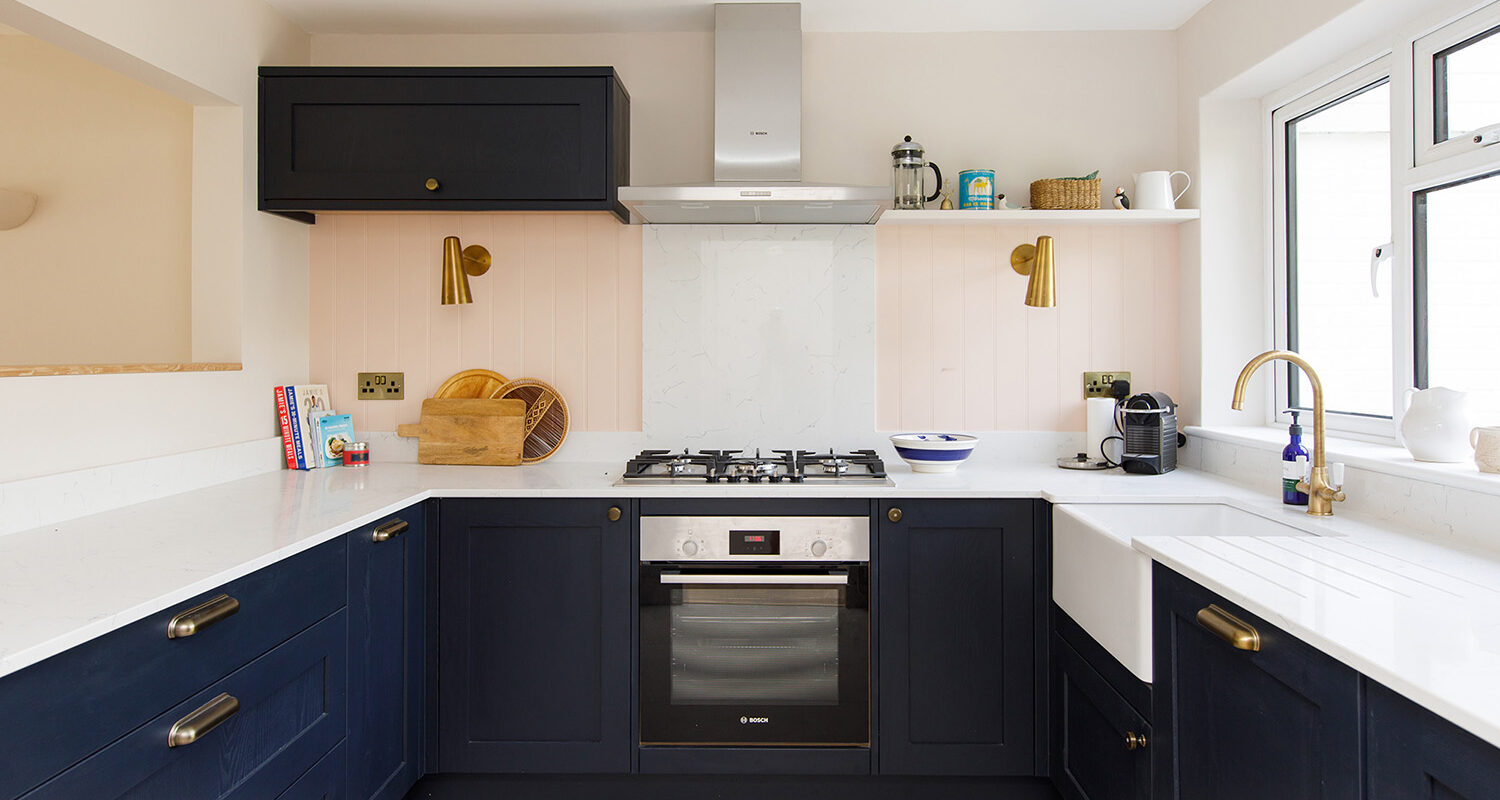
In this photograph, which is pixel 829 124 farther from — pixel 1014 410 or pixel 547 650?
pixel 547 650

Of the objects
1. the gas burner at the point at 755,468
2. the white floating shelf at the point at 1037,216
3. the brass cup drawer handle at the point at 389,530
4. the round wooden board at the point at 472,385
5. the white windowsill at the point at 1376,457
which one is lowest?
the brass cup drawer handle at the point at 389,530

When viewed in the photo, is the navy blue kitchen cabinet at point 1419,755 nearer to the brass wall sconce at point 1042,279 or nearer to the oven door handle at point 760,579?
the oven door handle at point 760,579

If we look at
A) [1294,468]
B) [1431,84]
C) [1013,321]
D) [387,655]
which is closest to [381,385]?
[387,655]

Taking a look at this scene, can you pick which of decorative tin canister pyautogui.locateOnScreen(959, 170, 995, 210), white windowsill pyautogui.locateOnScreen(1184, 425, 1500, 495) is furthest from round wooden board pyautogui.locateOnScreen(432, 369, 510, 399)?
white windowsill pyautogui.locateOnScreen(1184, 425, 1500, 495)

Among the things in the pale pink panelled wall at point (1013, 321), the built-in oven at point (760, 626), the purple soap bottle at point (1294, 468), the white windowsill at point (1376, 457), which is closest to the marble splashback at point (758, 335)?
the pale pink panelled wall at point (1013, 321)

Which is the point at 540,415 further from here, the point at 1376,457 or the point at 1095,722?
the point at 1376,457

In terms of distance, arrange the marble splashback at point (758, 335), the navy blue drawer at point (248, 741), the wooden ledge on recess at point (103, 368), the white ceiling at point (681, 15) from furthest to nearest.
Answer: the marble splashback at point (758, 335)
the white ceiling at point (681, 15)
the wooden ledge on recess at point (103, 368)
the navy blue drawer at point (248, 741)

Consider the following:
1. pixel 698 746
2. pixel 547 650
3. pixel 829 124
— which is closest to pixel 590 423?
pixel 547 650

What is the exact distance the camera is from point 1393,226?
2111mm

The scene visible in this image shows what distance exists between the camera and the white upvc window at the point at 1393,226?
1875 mm

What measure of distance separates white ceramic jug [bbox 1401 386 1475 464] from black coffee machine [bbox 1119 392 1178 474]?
70cm

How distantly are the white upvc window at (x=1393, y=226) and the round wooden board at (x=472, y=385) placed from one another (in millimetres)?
2628

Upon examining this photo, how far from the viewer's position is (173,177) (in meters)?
2.49

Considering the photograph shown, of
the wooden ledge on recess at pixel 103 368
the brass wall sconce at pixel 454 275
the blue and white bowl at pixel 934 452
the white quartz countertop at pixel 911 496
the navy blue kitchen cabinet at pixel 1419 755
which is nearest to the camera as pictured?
the navy blue kitchen cabinet at pixel 1419 755
